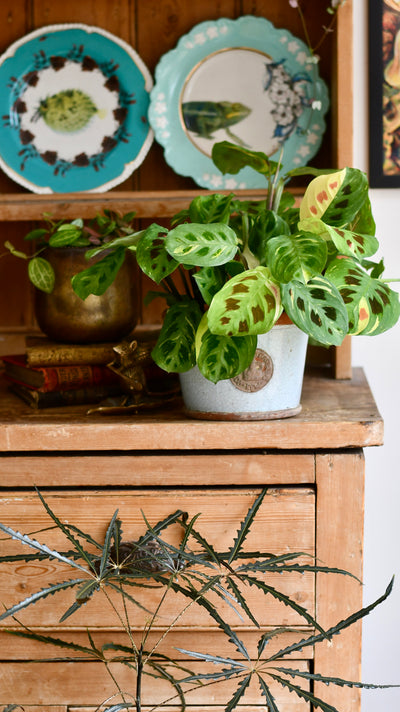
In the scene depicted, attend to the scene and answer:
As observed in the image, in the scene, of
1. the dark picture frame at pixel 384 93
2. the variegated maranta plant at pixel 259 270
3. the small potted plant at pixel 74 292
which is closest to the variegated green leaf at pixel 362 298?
the variegated maranta plant at pixel 259 270

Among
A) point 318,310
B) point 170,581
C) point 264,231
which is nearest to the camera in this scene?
point 170,581

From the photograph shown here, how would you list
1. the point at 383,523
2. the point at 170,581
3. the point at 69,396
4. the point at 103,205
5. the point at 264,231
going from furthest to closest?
the point at 383,523 → the point at 103,205 → the point at 69,396 → the point at 264,231 → the point at 170,581

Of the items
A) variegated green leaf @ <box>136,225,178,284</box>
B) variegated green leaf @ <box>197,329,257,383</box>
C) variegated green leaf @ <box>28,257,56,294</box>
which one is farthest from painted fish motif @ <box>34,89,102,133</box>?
variegated green leaf @ <box>197,329,257,383</box>

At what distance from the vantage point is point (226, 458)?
0.93 m

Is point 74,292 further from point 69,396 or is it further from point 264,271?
point 264,271

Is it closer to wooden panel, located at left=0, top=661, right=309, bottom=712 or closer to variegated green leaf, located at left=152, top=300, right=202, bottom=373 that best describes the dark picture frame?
variegated green leaf, located at left=152, top=300, right=202, bottom=373

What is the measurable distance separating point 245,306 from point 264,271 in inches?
2.4

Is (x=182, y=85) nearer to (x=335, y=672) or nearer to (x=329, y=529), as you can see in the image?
(x=329, y=529)

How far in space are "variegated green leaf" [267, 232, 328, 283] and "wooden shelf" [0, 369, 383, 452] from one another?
0.72 ft

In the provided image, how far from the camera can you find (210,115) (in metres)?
1.39

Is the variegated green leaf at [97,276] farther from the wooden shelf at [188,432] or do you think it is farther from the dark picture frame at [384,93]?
the dark picture frame at [384,93]

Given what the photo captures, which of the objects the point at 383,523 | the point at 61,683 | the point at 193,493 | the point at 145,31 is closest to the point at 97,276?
the point at 193,493

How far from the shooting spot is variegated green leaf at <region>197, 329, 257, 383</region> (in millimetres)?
869

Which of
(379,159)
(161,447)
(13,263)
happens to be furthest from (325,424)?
(13,263)
